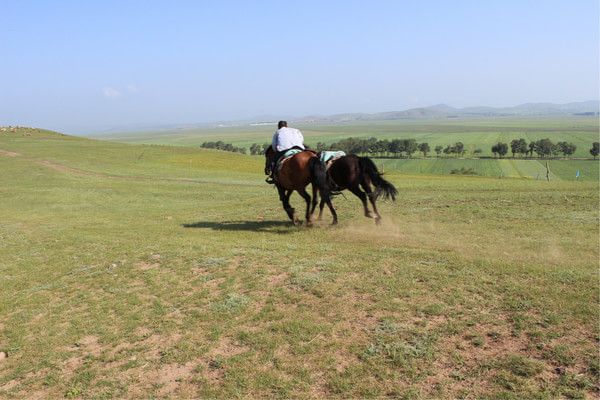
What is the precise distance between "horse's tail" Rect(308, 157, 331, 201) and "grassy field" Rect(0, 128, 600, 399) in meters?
1.17

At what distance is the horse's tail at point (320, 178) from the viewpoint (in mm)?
11648

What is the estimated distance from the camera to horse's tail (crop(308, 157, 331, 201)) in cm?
1165

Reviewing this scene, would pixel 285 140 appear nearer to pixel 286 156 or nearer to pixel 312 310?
pixel 286 156

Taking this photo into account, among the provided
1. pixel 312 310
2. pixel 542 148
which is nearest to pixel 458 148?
pixel 542 148

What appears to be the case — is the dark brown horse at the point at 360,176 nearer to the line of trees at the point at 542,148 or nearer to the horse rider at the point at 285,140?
the horse rider at the point at 285,140

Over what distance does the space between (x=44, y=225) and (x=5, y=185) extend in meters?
15.2


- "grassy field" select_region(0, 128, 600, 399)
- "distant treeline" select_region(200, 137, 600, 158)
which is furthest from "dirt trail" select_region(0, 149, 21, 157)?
"distant treeline" select_region(200, 137, 600, 158)

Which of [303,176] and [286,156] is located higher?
[286,156]

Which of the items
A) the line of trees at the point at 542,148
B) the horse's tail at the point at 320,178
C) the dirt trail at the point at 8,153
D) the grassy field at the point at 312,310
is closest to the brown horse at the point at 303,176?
the horse's tail at the point at 320,178

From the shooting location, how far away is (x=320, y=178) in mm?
11672

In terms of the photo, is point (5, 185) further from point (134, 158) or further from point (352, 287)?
point (352, 287)

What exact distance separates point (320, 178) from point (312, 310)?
5.69 meters

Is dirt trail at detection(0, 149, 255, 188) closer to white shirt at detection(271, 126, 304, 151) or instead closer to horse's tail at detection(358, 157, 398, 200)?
white shirt at detection(271, 126, 304, 151)

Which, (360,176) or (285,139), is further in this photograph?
(285,139)
